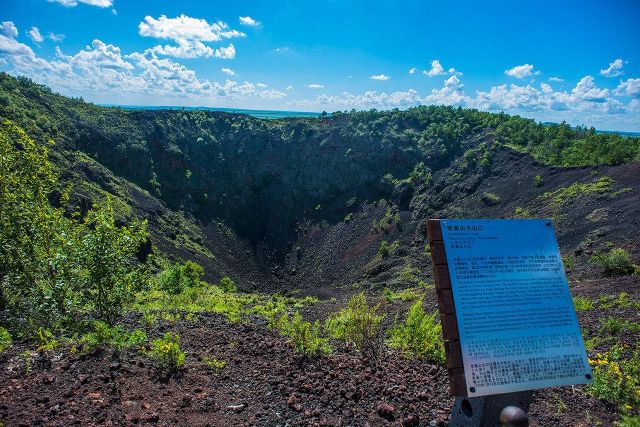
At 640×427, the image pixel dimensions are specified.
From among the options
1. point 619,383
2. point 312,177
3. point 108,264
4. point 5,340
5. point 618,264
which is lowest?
point 618,264

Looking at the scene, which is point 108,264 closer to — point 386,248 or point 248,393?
point 248,393

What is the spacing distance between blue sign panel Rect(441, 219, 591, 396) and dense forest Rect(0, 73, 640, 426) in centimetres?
196

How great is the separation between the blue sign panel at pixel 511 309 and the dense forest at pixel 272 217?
1.96m

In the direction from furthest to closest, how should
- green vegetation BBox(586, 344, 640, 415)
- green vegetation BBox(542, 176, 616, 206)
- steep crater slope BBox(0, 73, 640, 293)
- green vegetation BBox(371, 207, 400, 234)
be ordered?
green vegetation BBox(371, 207, 400, 234) → steep crater slope BBox(0, 73, 640, 293) → green vegetation BBox(542, 176, 616, 206) → green vegetation BBox(586, 344, 640, 415)

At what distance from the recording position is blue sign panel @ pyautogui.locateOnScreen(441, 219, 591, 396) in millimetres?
3668

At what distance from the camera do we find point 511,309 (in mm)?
3865

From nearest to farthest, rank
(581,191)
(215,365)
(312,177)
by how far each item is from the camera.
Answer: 1. (215,365)
2. (581,191)
3. (312,177)

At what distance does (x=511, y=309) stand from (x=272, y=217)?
41.7 m

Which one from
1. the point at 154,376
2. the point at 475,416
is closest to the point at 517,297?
the point at 475,416

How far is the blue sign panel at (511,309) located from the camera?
367 cm

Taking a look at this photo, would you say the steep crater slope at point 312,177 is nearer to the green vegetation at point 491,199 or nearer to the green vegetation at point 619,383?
the green vegetation at point 491,199

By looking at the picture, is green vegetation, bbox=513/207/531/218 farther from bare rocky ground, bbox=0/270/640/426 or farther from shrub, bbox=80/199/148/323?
shrub, bbox=80/199/148/323

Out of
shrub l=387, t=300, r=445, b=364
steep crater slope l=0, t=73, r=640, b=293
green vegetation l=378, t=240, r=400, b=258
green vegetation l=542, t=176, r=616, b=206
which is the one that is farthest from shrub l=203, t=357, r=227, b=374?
green vegetation l=542, t=176, r=616, b=206

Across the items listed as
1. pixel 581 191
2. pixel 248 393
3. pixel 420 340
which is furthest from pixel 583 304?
pixel 581 191
